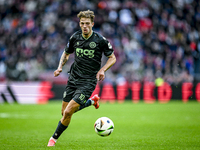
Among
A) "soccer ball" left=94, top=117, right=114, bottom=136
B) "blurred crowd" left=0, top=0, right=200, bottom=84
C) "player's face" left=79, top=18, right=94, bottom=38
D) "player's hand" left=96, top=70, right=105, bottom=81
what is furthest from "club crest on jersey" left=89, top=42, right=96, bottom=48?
"blurred crowd" left=0, top=0, right=200, bottom=84

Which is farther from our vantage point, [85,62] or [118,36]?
[118,36]

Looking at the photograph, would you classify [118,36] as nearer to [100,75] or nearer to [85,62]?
[85,62]

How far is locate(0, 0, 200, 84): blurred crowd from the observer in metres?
21.4

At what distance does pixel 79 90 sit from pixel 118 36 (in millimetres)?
18371

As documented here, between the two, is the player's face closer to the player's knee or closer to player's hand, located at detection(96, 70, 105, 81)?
player's hand, located at detection(96, 70, 105, 81)

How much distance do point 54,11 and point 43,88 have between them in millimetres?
8656

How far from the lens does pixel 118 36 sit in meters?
24.1

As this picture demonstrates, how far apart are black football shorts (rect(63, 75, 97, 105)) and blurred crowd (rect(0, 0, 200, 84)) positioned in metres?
14.4

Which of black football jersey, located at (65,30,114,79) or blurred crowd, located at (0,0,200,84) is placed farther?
blurred crowd, located at (0,0,200,84)

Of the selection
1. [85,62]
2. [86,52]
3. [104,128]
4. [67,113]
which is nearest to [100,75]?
[85,62]

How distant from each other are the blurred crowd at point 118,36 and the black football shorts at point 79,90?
47.1 feet

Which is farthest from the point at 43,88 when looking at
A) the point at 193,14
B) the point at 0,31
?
the point at 193,14

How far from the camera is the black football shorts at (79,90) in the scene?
6047 millimetres

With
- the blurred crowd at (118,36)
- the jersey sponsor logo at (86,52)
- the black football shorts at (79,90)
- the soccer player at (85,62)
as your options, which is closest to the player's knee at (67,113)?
the soccer player at (85,62)
